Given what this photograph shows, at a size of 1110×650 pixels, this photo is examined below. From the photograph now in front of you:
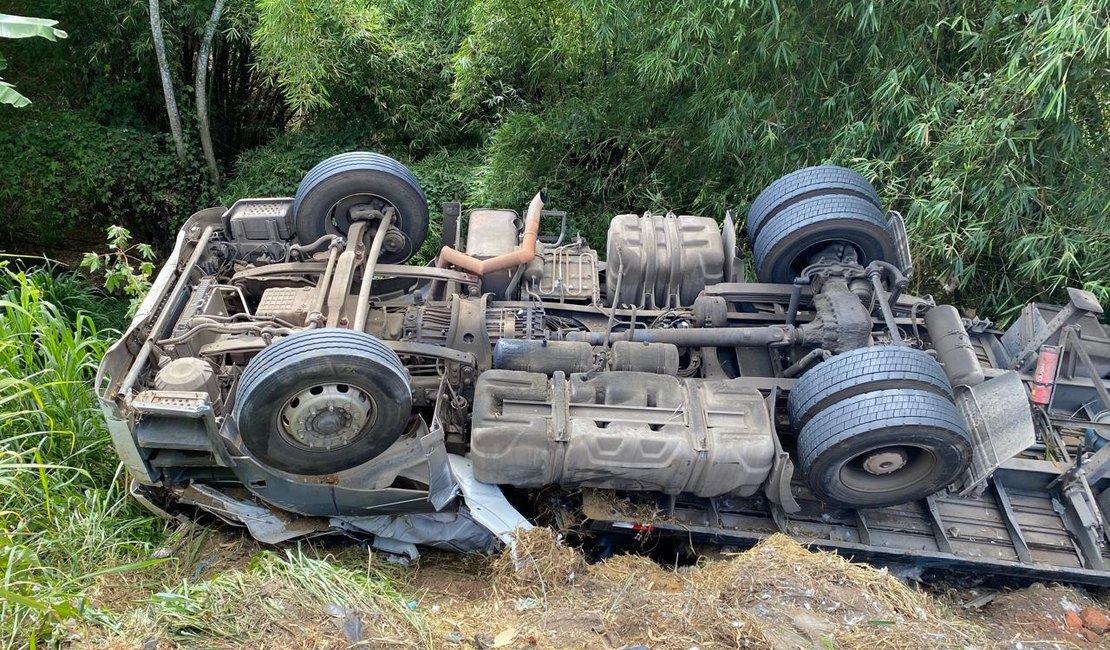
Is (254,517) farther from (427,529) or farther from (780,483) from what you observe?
(780,483)

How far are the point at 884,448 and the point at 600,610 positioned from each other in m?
1.67

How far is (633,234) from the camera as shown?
5.14m

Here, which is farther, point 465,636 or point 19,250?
point 19,250

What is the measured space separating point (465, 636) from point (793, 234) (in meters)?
3.02

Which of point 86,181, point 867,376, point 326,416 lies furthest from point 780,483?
point 86,181

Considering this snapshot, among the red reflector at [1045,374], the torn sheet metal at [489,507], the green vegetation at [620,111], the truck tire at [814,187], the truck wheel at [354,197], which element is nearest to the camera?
the torn sheet metal at [489,507]

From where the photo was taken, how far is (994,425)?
4.24 meters

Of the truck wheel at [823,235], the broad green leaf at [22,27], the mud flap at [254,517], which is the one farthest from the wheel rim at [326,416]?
the truck wheel at [823,235]

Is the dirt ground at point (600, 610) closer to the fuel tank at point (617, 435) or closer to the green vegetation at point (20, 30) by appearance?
the fuel tank at point (617, 435)

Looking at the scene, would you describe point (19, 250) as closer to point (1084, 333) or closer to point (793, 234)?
point (793, 234)

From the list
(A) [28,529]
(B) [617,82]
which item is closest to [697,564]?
(A) [28,529]

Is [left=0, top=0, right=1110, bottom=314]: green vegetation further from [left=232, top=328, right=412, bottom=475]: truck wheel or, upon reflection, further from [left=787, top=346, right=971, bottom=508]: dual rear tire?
[left=232, top=328, right=412, bottom=475]: truck wheel

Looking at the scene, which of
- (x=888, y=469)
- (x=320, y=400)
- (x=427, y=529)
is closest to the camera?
(x=320, y=400)

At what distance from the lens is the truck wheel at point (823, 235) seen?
477cm
